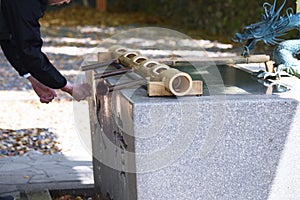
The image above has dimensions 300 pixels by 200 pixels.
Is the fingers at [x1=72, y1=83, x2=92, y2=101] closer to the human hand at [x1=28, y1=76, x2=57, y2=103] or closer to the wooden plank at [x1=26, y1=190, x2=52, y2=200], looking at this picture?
the human hand at [x1=28, y1=76, x2=57, y2=103]

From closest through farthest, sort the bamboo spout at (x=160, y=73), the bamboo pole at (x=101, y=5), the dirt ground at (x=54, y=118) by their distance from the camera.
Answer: the bamboo spout at (x=160, y=73) < the dirt ground at (x=54, y=118) < the bamboo pole at (x=101, y=5)

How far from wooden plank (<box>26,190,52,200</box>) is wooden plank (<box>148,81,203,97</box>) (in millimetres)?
1365

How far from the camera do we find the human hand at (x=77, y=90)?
A: 3112 mm

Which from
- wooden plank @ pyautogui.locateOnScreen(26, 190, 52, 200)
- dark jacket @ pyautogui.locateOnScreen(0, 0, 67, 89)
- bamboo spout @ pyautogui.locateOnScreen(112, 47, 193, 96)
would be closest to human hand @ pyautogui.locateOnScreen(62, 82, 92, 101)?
dark jacket @ pyautogui.locateOnScreen(0, 0, 67, 89)

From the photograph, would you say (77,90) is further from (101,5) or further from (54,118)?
(101,5)

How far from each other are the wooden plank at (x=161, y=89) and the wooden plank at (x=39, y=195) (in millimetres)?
1365

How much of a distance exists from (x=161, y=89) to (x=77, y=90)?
23.2 inches

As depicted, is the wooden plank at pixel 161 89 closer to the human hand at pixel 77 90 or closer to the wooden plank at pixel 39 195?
the human hand at pixel 77 90

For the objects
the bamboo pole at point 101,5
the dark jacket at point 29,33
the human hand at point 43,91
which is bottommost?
the bamboo pole at point 101,5

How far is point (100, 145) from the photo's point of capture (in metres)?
3.57

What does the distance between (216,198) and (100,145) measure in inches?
38.0

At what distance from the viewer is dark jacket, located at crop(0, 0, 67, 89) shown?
275cm

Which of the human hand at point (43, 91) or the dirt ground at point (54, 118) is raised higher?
the human hand at point (43, 91)

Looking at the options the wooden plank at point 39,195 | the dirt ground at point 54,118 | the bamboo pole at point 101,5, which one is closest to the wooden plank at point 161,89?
the wooden plank at point 39,195
